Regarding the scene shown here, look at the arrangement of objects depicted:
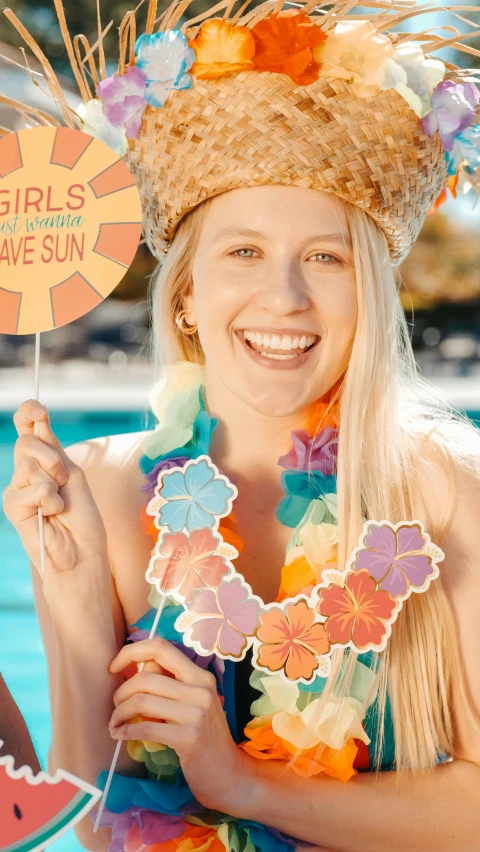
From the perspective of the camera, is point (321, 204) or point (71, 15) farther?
point (71, 15)

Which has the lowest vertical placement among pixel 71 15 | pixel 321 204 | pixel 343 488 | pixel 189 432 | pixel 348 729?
pixel 348 729

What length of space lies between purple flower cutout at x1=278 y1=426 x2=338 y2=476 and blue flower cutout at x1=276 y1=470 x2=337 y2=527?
0.7 inches

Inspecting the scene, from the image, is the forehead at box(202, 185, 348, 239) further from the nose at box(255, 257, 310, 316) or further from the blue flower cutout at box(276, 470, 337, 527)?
the blue flower cutout at box(276, 470, 337, 527)

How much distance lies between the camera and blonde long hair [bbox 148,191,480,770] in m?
1.54

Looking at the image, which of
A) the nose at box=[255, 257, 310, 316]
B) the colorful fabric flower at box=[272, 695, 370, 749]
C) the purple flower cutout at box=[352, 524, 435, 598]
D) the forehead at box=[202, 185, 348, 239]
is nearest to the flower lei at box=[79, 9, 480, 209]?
the forehead at box=[202, 185, 348, 239]

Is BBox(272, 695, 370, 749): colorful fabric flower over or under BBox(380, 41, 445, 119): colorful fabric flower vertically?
under

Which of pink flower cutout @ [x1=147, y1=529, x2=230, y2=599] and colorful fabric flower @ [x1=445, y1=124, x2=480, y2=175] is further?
colorful fabric flower @ [x1=445, y1=124, x2=480, y2=175]

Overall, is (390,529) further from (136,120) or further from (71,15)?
(71,15)

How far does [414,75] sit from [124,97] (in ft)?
1.55

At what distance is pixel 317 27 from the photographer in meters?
1.40

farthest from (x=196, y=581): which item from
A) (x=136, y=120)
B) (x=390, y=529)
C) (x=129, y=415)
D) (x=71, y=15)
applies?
(x=71, y=15)

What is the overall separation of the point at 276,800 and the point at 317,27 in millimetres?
1214

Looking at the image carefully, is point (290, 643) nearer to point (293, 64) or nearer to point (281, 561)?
point (281, 561)

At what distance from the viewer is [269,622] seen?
139 cm
